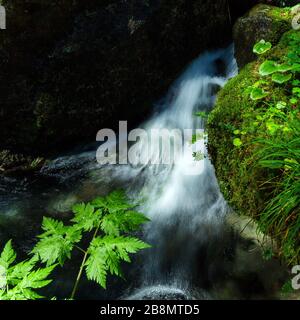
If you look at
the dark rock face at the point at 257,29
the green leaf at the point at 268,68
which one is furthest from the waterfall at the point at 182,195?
the green leaf at the point at 268,68

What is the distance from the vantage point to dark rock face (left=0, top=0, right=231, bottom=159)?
5.72 metres

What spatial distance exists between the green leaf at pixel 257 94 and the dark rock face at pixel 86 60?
3.10 metres

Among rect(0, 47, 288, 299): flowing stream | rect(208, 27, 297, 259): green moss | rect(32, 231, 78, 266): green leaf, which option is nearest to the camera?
rect(32, 231, 78, 266): green leaf

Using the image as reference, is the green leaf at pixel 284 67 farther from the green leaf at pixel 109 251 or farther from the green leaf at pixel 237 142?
the green leaf at pixel 109 251

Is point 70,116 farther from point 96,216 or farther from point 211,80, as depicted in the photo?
point 96,216

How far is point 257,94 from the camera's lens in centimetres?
344

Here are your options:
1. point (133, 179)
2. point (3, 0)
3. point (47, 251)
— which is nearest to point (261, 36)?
point (133, 179)

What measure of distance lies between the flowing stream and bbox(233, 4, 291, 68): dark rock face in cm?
90

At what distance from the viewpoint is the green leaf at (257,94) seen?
341 cm

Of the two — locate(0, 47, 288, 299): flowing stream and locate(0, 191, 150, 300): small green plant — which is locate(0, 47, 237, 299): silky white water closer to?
locate(0, 47, 288, 299): flowing stream

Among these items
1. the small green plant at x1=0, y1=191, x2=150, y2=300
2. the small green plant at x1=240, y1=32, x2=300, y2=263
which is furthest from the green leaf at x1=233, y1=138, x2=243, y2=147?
A: the small green plant at x1=0, y1=191, x2=150, y2=300

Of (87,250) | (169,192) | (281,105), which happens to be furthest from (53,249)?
(169,192)

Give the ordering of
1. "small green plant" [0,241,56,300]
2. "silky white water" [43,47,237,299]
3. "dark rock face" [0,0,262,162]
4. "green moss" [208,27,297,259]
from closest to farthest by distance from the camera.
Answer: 1. "small green plant" [0,241,56,300]
2. "green moss" [208,27,297,259]
3. "silky white water" [43,47,237,299]
4. "dark rock face" [0,0,262,162]

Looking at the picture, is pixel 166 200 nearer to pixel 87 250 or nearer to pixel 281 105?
pixel 281 105
